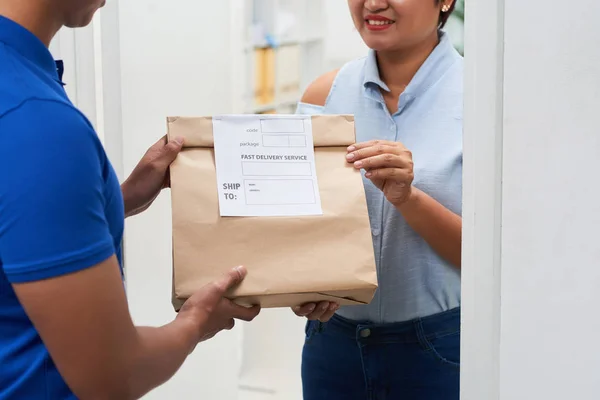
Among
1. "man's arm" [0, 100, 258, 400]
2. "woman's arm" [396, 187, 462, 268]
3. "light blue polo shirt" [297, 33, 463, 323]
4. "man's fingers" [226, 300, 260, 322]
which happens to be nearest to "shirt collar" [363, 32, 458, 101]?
"light blue polo shirt" [297, 33, 463, 323]

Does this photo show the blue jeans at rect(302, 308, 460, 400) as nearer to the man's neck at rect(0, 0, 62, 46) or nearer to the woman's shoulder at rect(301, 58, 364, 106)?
the woman's shoulder at rect(301, 58, 364, 106)

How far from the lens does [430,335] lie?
146 cm

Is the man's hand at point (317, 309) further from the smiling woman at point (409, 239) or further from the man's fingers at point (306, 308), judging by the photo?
the smiling woman at point (409, 239)

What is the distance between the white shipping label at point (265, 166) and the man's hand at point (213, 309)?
11 cm

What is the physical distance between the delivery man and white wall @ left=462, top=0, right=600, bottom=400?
0.41 metres

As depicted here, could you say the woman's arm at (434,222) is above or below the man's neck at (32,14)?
below

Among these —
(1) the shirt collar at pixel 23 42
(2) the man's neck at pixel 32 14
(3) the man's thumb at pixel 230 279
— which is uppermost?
(2) the man's neck at pixel 32 14

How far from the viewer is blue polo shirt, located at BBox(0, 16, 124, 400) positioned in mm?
754

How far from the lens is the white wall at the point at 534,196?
2.36 ft

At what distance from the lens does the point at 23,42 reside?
84 cm

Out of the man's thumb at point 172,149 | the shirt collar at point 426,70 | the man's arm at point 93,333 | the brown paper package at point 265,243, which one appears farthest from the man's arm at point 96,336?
the shirt collar at point 426,70

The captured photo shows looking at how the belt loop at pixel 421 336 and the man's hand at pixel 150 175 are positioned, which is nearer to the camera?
the man's hand at pixel 150 175

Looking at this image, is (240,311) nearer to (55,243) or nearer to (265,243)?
(265,243)

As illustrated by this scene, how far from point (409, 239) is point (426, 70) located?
0.34 m
